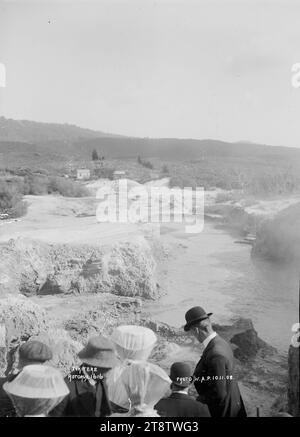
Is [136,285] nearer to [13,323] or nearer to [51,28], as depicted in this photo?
[13,323]

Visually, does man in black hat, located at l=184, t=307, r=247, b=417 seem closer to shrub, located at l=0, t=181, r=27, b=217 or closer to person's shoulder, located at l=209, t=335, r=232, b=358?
person's shoulder, located at l=209, t=335, r=232, b=358

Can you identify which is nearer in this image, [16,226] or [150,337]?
[150,337]

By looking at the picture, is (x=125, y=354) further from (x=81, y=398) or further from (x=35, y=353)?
(x=35, y=353)

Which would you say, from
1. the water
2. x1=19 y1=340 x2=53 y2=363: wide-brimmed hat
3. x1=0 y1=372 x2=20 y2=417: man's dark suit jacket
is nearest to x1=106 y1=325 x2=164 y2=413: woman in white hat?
x1=19 y1=340 x2=53 y2=363: wide-brimmed hat

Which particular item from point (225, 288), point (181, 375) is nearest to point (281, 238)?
point (225, 288)

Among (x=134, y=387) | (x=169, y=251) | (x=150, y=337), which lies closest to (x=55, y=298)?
(x=169, y=251)

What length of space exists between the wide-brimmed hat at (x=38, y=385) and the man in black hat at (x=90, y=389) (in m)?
0.14

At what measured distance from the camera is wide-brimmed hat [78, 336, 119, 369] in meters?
2.78

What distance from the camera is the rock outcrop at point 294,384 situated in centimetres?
317

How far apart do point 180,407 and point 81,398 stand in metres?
0.51

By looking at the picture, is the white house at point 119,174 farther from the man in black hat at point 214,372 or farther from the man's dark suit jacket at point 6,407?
the man in black hat at point 214,372

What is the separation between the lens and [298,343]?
324cm

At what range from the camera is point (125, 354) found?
308cm
